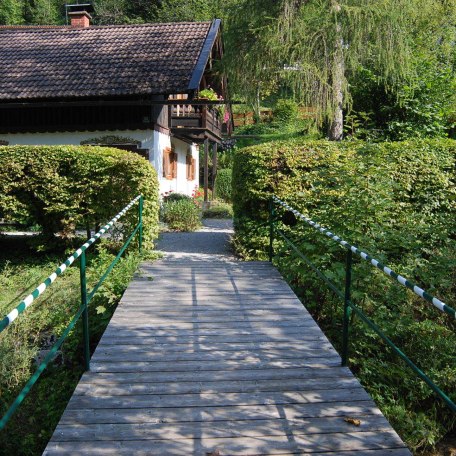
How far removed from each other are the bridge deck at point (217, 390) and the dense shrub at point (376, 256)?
0.72 m

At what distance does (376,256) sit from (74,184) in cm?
550

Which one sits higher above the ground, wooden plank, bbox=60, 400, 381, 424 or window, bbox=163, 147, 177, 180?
window, bbox=163, 147, 177, 180

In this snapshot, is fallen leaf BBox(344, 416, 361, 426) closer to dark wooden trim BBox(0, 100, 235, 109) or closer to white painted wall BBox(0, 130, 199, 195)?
dark wooden trim BBox(0, 100, 235, 109)

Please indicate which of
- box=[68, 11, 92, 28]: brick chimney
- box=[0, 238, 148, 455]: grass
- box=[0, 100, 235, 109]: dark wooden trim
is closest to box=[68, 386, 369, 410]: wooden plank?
box=[0, 238, 148, 455]: grass

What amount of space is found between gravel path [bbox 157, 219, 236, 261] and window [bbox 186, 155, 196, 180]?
977 centimetres

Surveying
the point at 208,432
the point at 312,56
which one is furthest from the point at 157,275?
the point at 312,56

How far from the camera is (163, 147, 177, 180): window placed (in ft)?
52.4

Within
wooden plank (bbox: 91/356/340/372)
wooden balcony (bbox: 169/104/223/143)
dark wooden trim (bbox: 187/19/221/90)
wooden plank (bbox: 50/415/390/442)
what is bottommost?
wooden plank (bbox: 50/415/390/442)

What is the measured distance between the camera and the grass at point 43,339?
3.94 metres

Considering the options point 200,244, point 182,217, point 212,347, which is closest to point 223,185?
point 182,217

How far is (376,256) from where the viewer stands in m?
4.94

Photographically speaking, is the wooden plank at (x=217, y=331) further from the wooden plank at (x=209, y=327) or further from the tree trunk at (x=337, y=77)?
the tree trunk at (x=337, y=77)

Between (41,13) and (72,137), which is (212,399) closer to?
(72,137)

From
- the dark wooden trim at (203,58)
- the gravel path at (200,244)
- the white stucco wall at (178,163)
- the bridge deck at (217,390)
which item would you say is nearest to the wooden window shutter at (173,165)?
the white stucco wall at (178,163)
